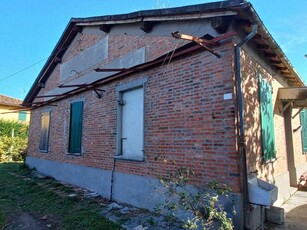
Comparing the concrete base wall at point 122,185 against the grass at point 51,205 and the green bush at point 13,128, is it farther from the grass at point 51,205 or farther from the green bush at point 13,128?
the green bush at point 13,128

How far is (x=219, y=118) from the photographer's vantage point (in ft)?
14.6

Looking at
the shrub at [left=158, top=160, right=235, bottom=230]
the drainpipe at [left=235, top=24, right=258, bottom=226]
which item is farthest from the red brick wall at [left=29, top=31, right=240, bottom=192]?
the shrub at [left=158, top=160, right=235, bottom=230]

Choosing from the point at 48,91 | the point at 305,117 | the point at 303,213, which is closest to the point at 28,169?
the point at 48,91

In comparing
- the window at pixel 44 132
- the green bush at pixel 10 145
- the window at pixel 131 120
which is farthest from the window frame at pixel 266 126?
the green bush at pixel 10 145

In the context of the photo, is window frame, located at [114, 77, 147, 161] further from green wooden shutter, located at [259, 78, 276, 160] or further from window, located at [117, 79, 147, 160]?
green wooden shutter, located at [259, 78, 276, 160]

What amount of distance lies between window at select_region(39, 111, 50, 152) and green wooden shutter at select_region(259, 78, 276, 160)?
9.63m

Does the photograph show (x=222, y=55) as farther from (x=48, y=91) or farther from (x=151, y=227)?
(x=48, y=91)

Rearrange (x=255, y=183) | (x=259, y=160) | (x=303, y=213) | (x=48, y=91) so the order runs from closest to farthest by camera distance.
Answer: (x=255, y=183), (x=259, y=160), (x=303, y=213), (x=48, y=91)

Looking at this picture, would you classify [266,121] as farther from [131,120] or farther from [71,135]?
[71,135]

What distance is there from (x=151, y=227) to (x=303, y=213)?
3.86 m

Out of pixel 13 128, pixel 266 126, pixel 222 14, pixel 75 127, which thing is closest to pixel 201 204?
pixel 266 126

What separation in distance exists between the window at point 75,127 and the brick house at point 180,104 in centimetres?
4

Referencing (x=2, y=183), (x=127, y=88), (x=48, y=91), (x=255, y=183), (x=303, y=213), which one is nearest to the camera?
(x=255, y=183)

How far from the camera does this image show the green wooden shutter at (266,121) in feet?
17.9
